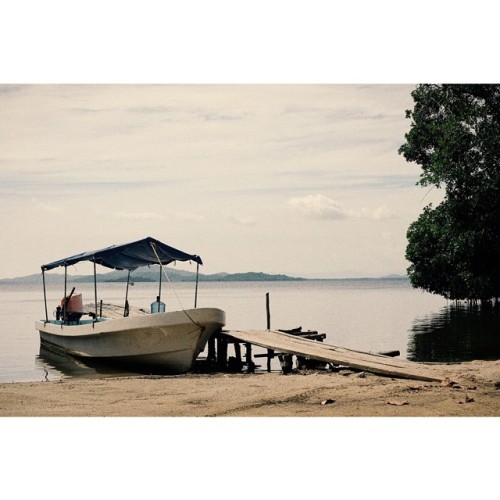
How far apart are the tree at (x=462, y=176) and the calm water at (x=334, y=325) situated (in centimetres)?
108

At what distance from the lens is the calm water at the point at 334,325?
13.7 m

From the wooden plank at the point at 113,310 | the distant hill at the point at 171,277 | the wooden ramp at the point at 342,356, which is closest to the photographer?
the wooden ramp at the point at 342,356

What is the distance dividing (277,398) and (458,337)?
1047 centimetres

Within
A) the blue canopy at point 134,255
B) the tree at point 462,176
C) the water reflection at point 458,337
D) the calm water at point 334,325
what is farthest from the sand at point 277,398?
the water reflection at point 458,337

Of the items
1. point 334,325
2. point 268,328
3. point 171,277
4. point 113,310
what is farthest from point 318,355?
point 334,325

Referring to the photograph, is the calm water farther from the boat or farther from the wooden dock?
the wooden dock

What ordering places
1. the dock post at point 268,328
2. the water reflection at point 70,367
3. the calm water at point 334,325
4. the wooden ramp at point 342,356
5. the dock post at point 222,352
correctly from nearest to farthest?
1. the wooden ramp at point 342,356
2. the water reflection at point 70,367
3. the dock post at point 268,328
4. the dock post at point 222,352
5. the calm water at point 334,325

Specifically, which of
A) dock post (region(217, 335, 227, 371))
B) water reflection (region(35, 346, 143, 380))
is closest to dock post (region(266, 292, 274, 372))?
dock post (region(217, 335, 227, 371))

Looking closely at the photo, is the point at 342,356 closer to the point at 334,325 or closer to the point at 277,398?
the point at 277,398

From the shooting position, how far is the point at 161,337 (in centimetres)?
1127

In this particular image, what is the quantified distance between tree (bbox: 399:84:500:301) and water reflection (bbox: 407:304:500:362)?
1923 millimetres

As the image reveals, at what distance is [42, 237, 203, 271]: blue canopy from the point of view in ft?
38.2

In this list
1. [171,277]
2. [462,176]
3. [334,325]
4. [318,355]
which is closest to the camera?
[318,355]

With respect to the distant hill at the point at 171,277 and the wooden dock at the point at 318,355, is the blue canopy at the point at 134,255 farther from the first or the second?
the wooden dock at the point at 318,355
